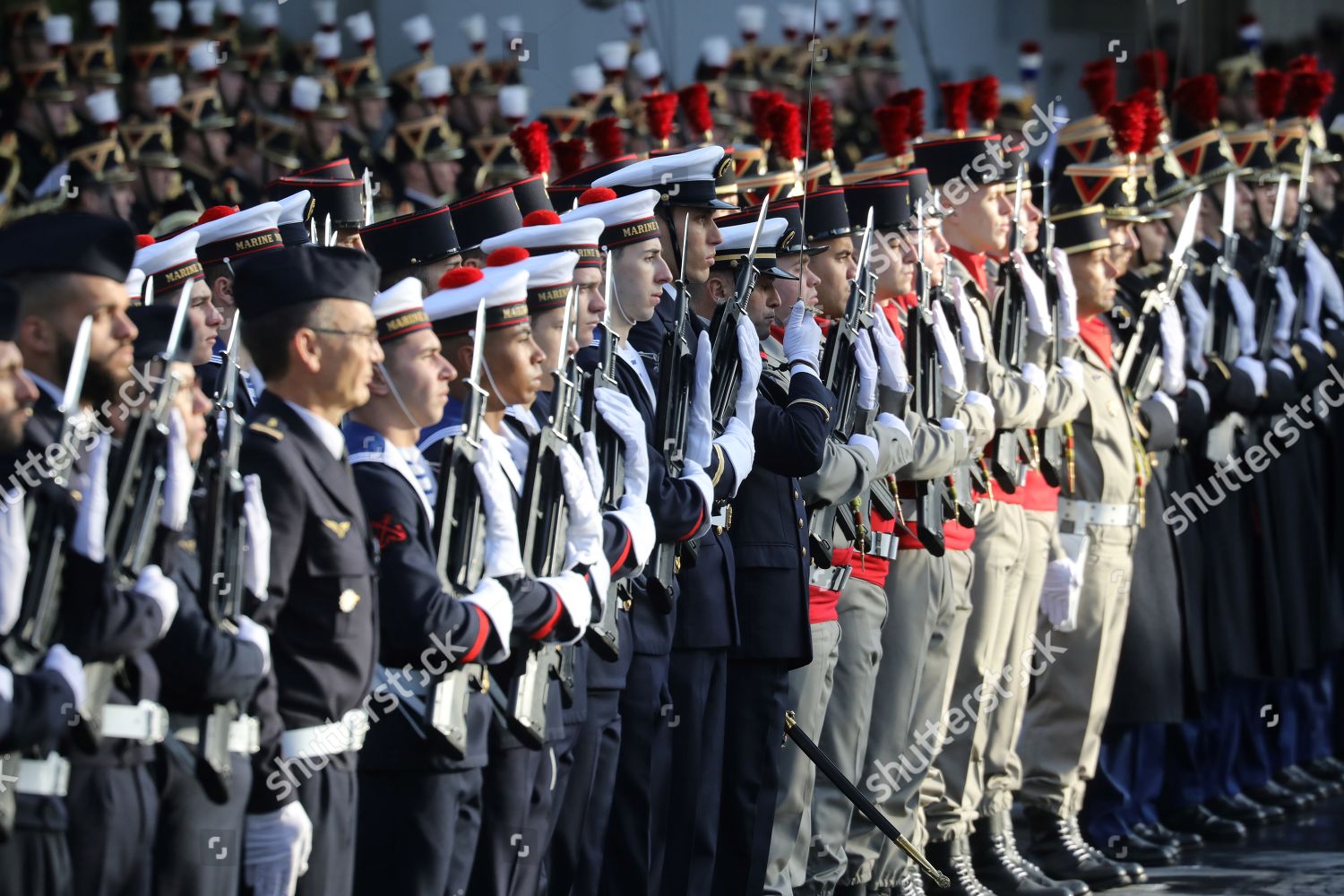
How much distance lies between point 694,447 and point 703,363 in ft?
0.80

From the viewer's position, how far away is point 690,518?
5.72m

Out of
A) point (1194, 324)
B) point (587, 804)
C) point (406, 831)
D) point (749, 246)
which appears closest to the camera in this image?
point (406, 831)

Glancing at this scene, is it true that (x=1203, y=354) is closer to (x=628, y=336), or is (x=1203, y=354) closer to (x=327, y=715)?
(x=628, y=336)

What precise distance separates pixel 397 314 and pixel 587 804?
1325mm

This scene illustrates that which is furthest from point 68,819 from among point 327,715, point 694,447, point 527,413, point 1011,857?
point 1011,857

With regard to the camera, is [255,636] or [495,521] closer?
[255,636]

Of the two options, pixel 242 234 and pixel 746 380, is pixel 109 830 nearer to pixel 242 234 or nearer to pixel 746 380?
pixel 242 234

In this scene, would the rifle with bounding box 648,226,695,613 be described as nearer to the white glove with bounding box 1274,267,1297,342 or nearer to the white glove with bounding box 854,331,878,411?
the white glove with bounding box 854,331,878,411

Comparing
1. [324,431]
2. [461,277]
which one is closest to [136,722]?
[324,431]

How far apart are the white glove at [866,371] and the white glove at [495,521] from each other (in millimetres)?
2159

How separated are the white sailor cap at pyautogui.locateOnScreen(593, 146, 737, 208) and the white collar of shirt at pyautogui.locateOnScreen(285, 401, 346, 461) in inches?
82.6

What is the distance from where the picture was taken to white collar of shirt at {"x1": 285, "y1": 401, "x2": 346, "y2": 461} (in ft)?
14.8

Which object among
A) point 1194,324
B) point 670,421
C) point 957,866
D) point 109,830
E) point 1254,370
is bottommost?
point 957,866

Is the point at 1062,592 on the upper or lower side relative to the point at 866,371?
lower
